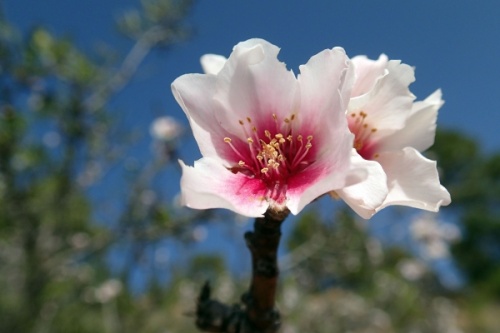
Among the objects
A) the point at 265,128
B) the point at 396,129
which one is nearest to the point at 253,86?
the point at 265,128

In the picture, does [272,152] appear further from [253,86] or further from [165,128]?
[165,128]

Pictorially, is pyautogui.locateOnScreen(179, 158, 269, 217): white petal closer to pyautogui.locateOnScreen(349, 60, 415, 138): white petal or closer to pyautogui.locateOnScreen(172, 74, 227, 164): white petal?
pyautogui.locateOnScreen(172, 74, 227, 164): white petal

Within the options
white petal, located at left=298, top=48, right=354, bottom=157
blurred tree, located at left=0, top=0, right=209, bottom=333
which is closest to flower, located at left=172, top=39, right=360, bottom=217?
white petal, located at left=298, top=48, right=354, bottom=157

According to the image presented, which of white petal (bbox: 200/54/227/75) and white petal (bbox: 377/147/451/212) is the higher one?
white petal (bbox: 200/54/227/75)

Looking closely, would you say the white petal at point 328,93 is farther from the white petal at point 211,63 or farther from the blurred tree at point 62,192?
the blurred tree at point 62,192

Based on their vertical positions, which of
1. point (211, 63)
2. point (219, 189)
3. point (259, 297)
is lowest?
point (259, 297)

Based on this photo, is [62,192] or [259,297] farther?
[62,192]
